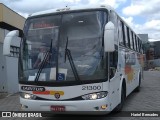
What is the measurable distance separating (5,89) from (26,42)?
9273mm

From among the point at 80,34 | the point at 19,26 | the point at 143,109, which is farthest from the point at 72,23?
the point at 19,26

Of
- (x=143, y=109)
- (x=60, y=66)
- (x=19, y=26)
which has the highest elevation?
(x=19, y=26)

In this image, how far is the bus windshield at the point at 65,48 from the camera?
835 centimetres

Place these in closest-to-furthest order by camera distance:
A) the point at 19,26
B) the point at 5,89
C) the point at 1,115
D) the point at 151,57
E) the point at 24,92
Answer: the point at 24,92
the point at 1,115
the point at 5,89
the point at 19,26
the point at 151,57

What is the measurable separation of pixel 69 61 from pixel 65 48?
0.35 meters

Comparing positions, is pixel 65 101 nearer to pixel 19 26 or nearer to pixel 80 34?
pixel 80 34

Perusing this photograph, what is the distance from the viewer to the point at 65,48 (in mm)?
8516

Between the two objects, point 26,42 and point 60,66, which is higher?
point 26,42

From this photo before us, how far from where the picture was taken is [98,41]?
855cm

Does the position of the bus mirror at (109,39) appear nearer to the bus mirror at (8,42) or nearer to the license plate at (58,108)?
the license plate at (58,108)

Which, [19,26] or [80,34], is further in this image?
[19,26]

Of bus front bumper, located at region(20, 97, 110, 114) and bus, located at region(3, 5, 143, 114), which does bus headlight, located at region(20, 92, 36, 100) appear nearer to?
bus, located at region(3, 5, 143, 114)

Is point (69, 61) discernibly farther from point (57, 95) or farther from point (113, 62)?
point (113, 62)

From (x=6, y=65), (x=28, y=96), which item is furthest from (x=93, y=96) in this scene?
(x=6, y=65)
